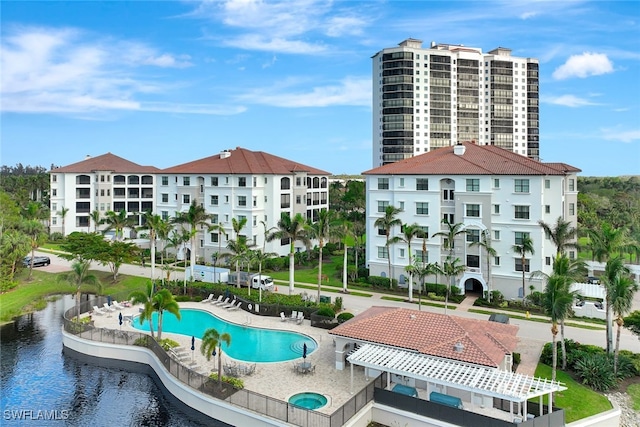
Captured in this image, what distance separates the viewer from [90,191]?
82.1 m

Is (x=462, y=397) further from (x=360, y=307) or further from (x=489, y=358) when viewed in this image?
(x=360, y=307)

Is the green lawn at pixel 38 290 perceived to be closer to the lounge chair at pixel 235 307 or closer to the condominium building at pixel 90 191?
the lounge chair at pixel 235 307

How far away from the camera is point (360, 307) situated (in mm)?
41156

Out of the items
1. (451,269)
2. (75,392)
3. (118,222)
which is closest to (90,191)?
(118,222)

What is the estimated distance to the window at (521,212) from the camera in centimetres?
4191

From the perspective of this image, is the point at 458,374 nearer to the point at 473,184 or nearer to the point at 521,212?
the point at 521,212

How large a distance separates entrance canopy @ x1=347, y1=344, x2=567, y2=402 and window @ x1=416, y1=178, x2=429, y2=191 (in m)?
24.5

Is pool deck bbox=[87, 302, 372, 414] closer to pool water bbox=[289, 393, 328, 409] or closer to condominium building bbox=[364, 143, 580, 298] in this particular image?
pool water bbox=[289, 393, 328, 409]

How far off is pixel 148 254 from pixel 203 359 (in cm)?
3847

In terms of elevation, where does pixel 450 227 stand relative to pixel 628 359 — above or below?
above

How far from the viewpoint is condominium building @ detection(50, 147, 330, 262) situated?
200 feet

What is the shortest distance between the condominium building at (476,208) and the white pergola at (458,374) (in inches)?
814

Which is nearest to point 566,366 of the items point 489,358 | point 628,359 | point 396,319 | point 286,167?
point 628,359

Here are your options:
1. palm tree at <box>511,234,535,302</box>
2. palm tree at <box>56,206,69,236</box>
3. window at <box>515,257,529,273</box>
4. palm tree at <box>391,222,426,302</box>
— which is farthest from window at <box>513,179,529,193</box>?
palm tree at <box>56,206,69,236</box>
